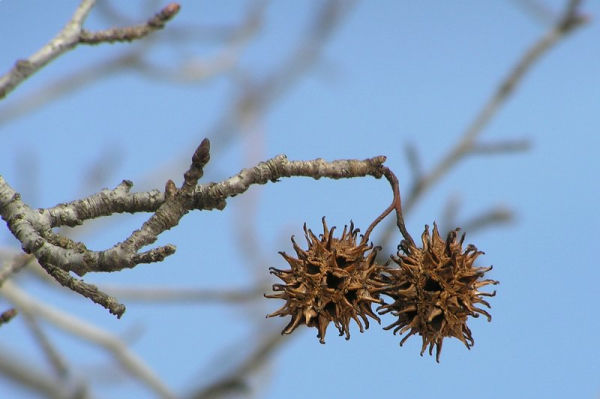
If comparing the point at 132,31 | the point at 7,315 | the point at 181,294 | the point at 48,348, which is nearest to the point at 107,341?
the point at 181,294

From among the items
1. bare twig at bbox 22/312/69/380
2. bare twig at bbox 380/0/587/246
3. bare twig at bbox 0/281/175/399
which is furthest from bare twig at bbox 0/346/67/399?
bare twig at bbox 380/0/587/246

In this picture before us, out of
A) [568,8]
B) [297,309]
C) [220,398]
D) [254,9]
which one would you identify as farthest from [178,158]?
[297,309]

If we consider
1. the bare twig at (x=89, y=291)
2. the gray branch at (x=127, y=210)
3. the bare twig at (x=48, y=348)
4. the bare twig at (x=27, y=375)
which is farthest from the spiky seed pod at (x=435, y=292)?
the bare twig at (x=27, y=375)

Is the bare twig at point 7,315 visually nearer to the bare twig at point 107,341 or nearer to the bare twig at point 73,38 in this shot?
the bare twig at point 73,38

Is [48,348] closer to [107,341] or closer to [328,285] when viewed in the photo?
[107,341]

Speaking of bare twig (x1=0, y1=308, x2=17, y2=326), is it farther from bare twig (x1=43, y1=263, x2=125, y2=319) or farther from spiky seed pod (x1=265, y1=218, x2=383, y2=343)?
spiky seed pod (x1=265, y1=218, x2=383, y2=343)

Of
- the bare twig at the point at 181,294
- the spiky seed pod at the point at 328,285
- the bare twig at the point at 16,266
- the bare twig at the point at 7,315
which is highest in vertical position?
the bare twig at the point at 181,294
